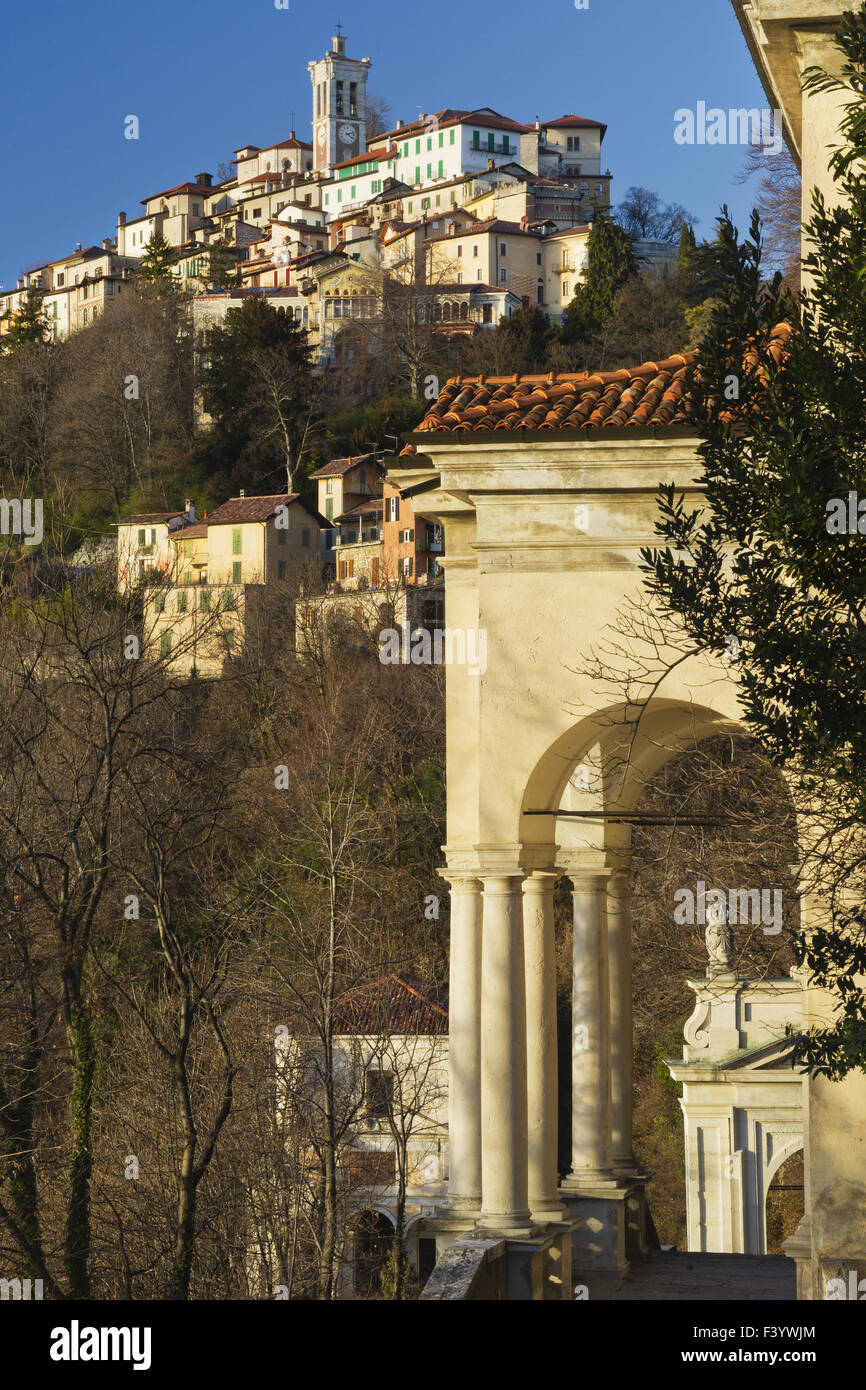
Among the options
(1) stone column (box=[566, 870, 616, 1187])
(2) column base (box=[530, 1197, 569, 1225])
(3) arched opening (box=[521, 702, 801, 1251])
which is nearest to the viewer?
(3) arched opening (box=[521, 702, 801, 1251])

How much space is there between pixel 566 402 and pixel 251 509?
235 ft

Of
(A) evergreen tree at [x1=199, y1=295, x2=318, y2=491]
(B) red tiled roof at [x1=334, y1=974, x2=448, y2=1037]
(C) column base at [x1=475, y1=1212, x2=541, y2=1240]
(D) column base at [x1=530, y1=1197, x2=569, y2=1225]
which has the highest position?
(A) evergreen tree at [x1=199, y1=295, x2=318, y2=491]

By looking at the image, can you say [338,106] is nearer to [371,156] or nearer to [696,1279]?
[371,156]

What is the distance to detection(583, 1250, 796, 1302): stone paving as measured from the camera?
13.2 m

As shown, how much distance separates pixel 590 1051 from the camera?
14320 millimetres

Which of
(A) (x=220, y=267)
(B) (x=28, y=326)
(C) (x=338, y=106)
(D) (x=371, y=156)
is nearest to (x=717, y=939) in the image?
(B) (x=28, y=326)

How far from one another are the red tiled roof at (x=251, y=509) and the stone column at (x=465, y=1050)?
228 ft

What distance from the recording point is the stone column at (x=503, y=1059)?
1219 cm

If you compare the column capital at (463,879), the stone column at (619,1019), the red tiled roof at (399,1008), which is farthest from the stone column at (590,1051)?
the red tiled roof at (399,1008)

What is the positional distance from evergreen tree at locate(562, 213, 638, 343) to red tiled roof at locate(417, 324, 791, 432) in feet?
262

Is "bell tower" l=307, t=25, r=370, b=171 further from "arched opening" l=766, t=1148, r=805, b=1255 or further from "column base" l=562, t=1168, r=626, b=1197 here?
"column base" l=562, t=1168, r=626, b=1197

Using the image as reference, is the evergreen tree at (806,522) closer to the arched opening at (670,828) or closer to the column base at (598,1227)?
the arched opening at (670,828)

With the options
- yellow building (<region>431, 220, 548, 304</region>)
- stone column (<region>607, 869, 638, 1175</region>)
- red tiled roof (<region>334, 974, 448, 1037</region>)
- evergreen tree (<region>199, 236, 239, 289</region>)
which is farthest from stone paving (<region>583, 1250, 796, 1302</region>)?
evergreen tree (<region>199, 236, 239, 289</region>)
